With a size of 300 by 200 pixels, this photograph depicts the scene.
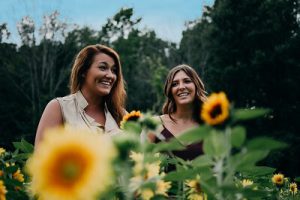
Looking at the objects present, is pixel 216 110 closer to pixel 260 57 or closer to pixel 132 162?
pixel 132 162

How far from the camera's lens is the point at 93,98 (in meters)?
2.50

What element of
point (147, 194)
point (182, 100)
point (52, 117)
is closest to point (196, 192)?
point (147, 194)

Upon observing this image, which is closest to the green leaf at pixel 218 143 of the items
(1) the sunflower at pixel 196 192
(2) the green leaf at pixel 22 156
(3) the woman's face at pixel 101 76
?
(1) the sunflower at pixel 196 192

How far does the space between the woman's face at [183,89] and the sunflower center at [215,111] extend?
251cm

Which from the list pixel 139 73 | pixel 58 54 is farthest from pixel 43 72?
pixel 139 73

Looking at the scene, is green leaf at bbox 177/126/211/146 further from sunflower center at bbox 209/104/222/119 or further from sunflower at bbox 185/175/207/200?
sunflower at bbox 185/175/207/200

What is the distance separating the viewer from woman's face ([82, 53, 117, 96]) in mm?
2475

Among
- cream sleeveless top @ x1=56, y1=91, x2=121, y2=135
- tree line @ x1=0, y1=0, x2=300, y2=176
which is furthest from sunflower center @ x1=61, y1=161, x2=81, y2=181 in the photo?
tree line @ x1=0, y1=0, x2=300, y2=176

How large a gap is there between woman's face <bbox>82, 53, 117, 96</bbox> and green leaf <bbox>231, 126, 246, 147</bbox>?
1.88 meters

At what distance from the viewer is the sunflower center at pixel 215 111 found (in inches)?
25.4

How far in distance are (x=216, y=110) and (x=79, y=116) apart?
1.76m

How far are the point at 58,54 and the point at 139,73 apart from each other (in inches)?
231

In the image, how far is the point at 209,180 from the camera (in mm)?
742

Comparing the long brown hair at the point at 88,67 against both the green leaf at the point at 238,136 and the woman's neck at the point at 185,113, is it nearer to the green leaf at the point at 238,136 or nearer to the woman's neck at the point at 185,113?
the woman's neck at the point at 185,113
